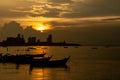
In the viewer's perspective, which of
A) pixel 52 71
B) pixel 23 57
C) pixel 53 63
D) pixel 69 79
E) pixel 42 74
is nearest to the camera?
pixel 69 79

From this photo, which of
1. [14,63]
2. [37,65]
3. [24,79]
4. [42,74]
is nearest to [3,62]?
[14,63]

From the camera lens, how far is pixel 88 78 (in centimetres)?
5734

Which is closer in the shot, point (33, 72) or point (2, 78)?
point (2, 78)

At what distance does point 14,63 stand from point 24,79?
96.9 ft

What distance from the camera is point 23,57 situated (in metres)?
83.2

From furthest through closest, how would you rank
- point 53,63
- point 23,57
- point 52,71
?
point 23,57 → point 53,63 → point 52,71

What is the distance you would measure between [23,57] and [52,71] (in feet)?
54.8

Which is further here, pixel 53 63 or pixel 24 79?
pixel 53 63

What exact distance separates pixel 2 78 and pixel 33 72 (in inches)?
431

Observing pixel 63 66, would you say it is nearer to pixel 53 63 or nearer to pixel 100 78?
pixel 53 63

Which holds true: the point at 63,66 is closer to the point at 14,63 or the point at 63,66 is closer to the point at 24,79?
the point at 14,63

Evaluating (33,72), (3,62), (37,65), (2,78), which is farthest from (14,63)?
(2,78)

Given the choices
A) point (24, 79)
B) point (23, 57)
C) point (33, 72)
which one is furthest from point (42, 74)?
point (23, 57)

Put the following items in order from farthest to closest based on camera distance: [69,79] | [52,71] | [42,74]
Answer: [52,71]
[42,74]
[69,79]
